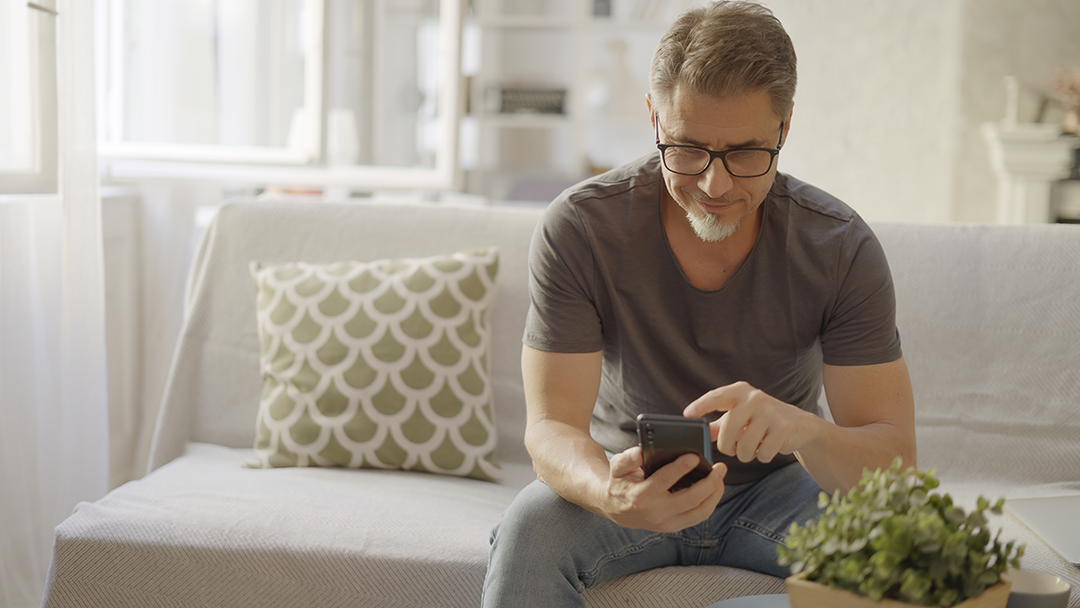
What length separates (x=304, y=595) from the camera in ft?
4.37

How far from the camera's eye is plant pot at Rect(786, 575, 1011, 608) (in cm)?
75

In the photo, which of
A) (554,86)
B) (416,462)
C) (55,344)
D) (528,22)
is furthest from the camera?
(554,86)

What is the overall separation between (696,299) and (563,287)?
0.19 metres

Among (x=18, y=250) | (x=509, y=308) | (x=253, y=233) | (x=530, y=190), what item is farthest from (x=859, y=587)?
(x=530, y=190)

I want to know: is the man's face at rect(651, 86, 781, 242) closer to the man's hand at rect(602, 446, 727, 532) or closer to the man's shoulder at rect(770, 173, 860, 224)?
the man's shoulder at rect(770, 173, 860, 224)

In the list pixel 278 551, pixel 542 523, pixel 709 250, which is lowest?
pixel 278 551

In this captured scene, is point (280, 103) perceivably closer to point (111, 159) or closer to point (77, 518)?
point (111, 159)

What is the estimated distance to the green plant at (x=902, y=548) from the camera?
0.74 metres

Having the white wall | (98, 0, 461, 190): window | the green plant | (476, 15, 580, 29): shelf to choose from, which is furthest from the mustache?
(476, 15, 580, 29): shelf

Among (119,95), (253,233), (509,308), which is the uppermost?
(119,95)

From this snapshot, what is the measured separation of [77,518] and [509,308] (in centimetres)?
83

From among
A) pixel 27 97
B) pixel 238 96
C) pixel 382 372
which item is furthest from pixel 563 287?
pixel 238 96

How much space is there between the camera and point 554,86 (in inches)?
229

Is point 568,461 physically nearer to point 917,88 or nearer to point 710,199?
point 710,199
